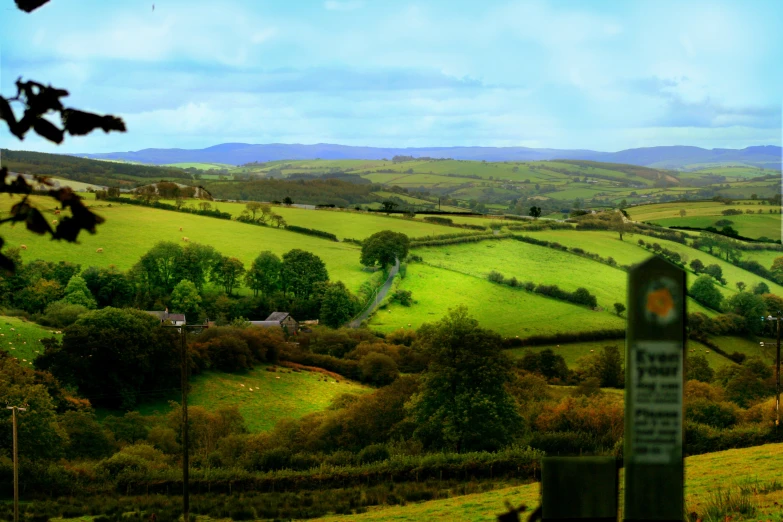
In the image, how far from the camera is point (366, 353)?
174 ft

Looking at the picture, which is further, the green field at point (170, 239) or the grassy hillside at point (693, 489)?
the green field at point (170, 239)

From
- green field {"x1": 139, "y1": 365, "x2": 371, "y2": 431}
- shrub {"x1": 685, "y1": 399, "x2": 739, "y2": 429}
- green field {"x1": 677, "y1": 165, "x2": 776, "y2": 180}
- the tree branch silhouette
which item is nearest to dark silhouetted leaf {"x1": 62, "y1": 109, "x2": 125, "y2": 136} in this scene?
the tree branch silhouette

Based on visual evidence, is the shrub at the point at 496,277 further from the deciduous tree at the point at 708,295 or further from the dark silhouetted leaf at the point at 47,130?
the dark silhouetted leaf at the point at 47,130

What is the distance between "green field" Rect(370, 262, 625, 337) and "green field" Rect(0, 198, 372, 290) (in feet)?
18.8

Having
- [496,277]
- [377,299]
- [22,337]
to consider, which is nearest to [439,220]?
[496,277]

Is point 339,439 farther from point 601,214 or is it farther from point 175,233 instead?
point 601,214

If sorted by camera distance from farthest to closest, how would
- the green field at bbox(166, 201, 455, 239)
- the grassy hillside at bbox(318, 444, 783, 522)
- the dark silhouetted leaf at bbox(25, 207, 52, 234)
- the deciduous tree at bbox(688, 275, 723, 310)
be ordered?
the green field at bbox(166, 201, 455, 239)
the deciduous tree at bbox(688, 275, 723, 310)
the grassy hillside at bbox(318, 444, 783, 522)
the dark silhouetted leaf at bbox(25, 207, 52, 234)

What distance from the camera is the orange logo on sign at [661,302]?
14.3 feet

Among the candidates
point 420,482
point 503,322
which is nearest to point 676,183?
point 503,322

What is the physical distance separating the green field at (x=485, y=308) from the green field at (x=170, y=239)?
5.74 meters

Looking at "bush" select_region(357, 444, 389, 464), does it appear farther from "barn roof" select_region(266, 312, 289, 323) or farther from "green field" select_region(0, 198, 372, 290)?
"green field" select_region(0, 198, 372, 290)

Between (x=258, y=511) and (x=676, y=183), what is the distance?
14564 centimetres

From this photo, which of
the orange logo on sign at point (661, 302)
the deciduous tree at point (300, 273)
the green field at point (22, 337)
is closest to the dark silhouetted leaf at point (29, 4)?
the orange logo on sign at point (661, 302)

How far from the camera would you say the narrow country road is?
62.5 metres
